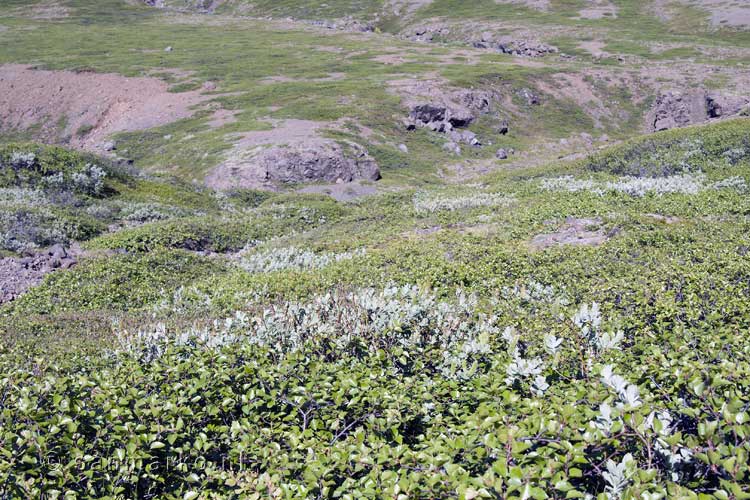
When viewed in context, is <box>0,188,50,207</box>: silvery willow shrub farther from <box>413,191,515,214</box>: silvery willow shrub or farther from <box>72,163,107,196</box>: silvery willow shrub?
<box>413,191,515,214</box>: silvery willow shrub

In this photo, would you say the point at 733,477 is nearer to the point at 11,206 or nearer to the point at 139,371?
the point at 139,371

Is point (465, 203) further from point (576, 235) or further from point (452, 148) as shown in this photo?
point (452, 148)

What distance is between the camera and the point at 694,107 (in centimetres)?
5519

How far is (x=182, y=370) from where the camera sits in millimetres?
5750

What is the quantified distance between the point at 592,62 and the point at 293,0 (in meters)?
101

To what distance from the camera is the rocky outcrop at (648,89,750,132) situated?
5416cm

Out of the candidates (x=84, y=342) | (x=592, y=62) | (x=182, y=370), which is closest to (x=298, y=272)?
(x=84, y=342)

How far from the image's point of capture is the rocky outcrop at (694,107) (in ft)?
178

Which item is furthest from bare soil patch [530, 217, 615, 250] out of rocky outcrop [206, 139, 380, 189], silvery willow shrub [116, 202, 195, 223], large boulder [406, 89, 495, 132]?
large boulder [406, 89, 495, 132]

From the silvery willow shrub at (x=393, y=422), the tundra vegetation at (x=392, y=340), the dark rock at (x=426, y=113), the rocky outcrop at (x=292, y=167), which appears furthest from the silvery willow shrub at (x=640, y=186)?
the dark rock at (x=426, y=113)

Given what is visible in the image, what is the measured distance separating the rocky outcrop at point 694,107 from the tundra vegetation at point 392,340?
2860cm

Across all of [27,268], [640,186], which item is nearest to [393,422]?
[27,268]

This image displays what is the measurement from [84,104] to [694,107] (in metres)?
64.3

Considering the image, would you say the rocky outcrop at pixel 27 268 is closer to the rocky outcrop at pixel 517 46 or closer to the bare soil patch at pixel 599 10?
the rocky outcrop at pixel 517 46
